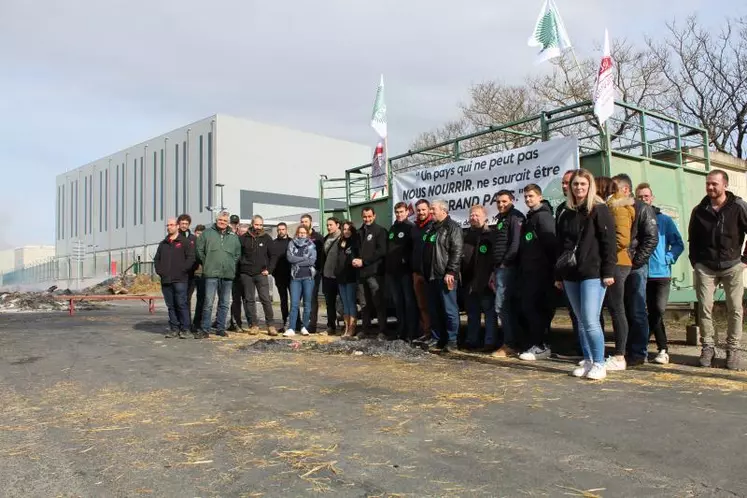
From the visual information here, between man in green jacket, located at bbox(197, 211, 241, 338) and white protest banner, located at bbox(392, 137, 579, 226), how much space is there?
3.08 metres

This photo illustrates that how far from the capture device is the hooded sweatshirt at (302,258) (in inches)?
391

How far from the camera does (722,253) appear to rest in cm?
616

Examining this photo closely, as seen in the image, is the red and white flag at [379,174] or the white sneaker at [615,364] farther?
the red and white flag at [379,174]

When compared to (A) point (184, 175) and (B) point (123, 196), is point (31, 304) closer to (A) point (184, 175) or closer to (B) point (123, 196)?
(A) point (184, 175)

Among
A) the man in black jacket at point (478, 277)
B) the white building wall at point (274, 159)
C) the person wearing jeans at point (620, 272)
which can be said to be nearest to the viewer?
the person wearing jeans at point (620, 272)

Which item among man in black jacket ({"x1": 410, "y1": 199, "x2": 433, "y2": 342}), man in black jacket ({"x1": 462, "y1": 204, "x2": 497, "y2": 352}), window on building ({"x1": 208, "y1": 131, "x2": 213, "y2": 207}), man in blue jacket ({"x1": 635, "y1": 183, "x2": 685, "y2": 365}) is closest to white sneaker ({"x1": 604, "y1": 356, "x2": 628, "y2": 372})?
man in blue jacket ({"x1": 635, "y1": 183, "x2": 685, "y2": 365})

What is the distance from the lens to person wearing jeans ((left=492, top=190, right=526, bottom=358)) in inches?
289

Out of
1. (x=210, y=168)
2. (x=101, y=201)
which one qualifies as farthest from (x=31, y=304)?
(x=101, y=201)

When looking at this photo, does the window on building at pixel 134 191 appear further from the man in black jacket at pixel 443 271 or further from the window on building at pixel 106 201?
the man in black jacket at pixel 443 271

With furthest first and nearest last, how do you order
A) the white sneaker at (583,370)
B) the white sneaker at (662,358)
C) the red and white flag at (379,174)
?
the red and white flag at (379,174) → the white sneaker at (662,358) → the white sneaker at (583,370)

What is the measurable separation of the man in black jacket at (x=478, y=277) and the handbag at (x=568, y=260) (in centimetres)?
156

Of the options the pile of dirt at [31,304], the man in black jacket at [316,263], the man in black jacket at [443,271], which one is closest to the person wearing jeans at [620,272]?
the man in black jacket at [443,271]

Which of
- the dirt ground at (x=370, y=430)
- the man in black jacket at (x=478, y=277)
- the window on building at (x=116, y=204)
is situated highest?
the window on building at (x=116, y=204)

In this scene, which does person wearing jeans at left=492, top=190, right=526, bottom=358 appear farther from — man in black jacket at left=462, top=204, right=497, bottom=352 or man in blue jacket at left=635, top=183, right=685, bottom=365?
man in blue jacket at left=635, top=183, right=685, bottom=365
